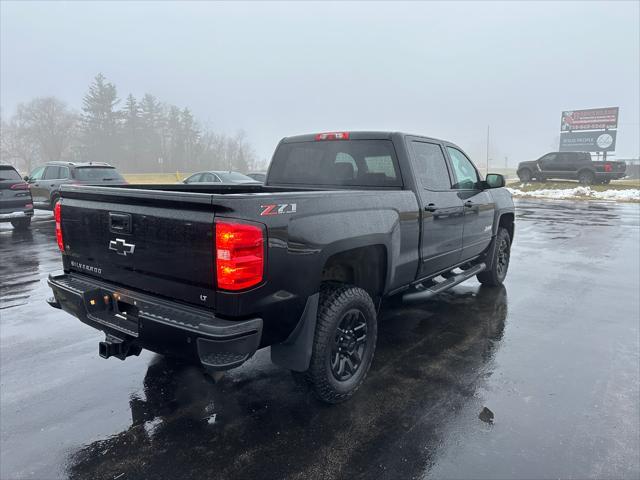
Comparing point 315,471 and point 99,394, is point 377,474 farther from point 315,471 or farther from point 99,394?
point 99,394

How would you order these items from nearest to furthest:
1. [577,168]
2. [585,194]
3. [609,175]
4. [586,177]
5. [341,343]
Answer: [341,343] → [585,194] → [609,175] → [586,177] → [577,168]

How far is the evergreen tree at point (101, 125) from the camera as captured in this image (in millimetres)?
72188

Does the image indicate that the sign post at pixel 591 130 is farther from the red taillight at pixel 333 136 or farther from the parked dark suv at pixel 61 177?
the red taillight at pixel 333 136

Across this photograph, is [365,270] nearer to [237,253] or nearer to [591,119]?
[237,253]

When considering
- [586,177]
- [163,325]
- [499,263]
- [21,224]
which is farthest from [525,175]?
[163,325]

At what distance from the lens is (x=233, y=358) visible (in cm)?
258

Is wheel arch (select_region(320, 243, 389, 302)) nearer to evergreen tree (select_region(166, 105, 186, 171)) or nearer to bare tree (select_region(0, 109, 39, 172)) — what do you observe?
evergreen tree (select_region(166, 105, 186, 171))

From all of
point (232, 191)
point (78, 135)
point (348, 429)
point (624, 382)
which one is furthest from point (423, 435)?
point (78, 135)

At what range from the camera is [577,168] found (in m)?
28.1

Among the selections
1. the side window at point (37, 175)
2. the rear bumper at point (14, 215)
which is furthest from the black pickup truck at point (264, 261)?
the side window at point (37, 175)

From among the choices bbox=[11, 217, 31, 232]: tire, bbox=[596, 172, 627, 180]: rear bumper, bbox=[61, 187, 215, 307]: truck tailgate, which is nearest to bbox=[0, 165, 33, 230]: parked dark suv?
bbox=[11, 217, 31, 232]: tire

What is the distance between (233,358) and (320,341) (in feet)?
2.39

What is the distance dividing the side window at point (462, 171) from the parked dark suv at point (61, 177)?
11.4 m

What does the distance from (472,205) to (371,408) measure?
293 centimetres
